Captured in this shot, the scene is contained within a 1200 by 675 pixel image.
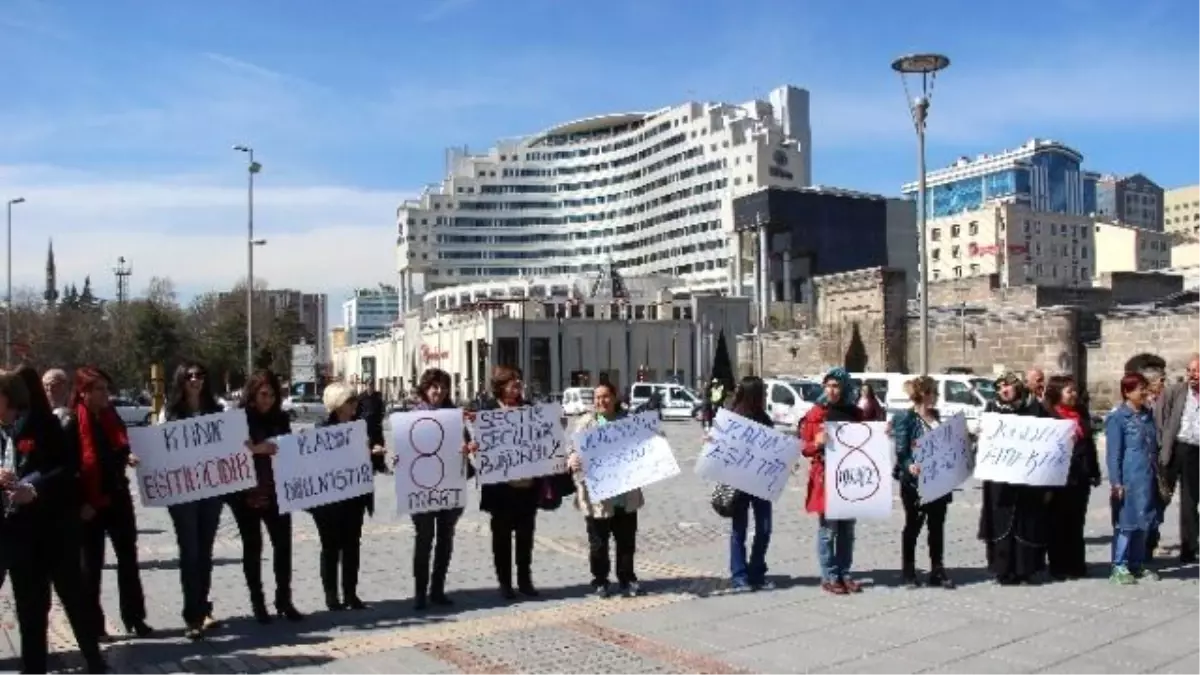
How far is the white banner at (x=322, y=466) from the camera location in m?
8.61

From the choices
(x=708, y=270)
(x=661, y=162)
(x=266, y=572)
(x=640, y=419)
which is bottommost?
(x=266, y=572)

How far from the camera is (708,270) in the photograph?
178375 millimetres

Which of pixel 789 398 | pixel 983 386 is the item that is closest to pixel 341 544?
pixel 983 386

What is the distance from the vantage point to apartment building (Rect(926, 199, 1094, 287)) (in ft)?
492

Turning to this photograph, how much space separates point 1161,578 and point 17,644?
28.6ft

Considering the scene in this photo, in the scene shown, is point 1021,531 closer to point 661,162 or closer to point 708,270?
point 708,270

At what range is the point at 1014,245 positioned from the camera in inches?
5856

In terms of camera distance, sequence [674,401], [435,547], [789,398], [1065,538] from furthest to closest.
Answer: [674,401] → [789,398] → [1065,538] → [435,547]

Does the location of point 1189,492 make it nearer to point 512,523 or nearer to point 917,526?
point 917,526

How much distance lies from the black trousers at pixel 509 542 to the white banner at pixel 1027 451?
378 cm

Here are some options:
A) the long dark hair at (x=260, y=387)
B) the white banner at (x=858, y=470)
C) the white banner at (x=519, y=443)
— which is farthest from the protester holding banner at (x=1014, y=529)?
the long dark hair at (x=260, y=387)

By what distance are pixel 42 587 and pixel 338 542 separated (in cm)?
252

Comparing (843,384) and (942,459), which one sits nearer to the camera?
(843,384)

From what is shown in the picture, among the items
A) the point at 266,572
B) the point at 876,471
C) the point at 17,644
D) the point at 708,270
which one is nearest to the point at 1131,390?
the point at 876,471
